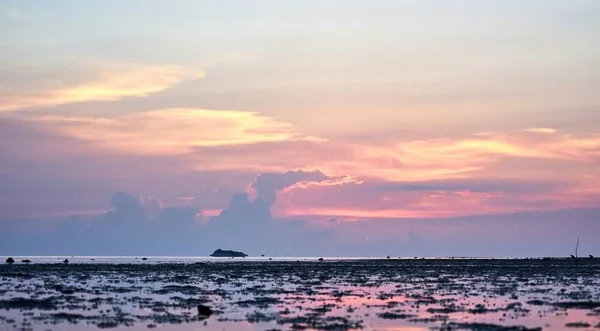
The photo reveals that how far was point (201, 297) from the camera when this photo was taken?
57938mm

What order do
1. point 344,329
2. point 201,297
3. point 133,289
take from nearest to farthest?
point 344,329 → point 201,297 → point 133,289

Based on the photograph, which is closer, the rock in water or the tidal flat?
the tidal flat

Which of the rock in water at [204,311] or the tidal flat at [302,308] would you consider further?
the rock in water at [204,311]

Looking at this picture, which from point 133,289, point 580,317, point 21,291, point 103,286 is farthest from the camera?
point 103,286

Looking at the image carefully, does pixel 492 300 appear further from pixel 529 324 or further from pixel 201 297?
pixel 201 297

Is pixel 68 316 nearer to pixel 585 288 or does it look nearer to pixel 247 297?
pixel 247 297

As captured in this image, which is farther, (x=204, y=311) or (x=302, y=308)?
(x=302, y=308)

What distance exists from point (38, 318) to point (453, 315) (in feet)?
73.9

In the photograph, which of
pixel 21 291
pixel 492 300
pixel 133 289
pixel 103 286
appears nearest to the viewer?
pixel 492 300

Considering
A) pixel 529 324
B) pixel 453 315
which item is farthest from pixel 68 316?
pixel 529 324

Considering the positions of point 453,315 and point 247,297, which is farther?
point 247,297

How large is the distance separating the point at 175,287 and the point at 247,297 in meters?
14.9

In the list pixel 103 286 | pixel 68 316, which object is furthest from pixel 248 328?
pixel 103 286

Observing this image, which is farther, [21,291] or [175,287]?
[175,287]
